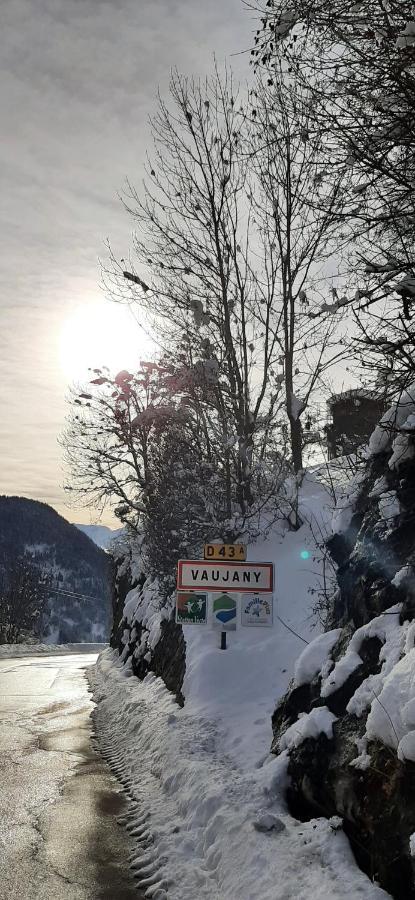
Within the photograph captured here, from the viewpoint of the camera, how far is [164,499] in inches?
545

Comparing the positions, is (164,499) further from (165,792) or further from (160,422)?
(165,792)

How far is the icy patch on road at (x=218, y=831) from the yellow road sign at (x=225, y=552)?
85.8 inches

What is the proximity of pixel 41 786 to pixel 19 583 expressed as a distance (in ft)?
232

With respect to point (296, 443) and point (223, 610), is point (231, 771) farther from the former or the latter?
point (296, 443)

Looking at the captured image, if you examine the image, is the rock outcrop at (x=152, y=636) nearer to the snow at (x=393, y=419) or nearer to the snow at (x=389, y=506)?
the snow at (x=389, y=506)

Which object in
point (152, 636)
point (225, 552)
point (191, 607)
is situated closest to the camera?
point (225, 552)

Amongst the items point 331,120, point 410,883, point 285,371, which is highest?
point 285,371

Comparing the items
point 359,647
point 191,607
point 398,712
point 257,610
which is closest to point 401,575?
point 359,647

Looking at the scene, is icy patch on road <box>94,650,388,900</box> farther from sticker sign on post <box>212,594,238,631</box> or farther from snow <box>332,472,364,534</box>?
snow <box>332,472,364,534</box>

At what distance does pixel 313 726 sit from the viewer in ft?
16.6

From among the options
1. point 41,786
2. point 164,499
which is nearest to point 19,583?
point 164,499

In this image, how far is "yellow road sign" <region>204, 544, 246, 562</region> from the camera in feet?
30.5

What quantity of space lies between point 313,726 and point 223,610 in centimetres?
440

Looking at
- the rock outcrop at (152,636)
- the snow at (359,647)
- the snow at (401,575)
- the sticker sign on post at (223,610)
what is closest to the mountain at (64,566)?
the rock outcrop at (152,636)
